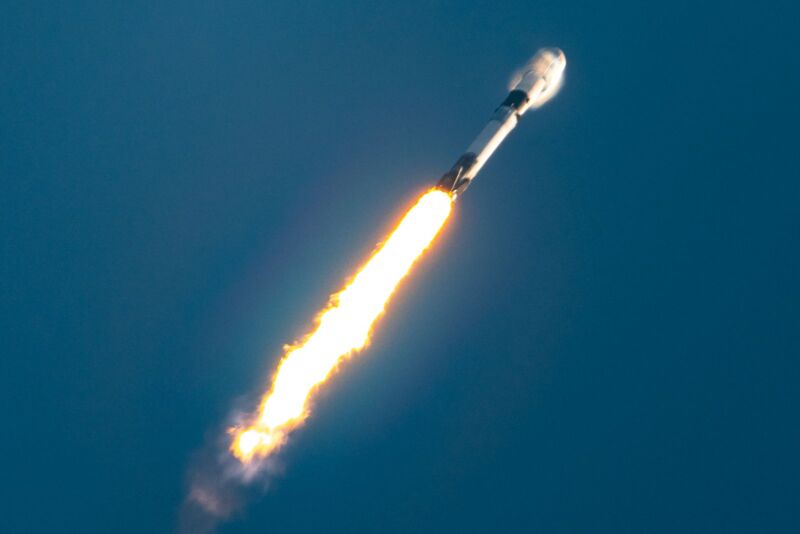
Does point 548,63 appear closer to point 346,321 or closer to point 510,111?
point 510,111

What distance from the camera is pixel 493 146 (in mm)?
46281

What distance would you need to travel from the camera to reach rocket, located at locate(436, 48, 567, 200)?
4462cm

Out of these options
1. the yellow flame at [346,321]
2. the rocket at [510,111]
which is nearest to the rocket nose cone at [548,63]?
the rocket at [510,111]

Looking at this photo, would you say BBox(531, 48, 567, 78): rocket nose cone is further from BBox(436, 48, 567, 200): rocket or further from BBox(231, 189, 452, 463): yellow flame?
BBox(231, 189, 452, 463): yellow flame

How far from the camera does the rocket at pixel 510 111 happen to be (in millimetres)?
44625

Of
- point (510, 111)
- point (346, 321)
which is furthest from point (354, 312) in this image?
point (510, 111)

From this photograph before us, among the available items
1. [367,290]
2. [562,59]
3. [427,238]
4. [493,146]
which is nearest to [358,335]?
[367,290]

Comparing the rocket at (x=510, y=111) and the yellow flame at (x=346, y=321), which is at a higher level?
the rocket at (x=510, y=111)

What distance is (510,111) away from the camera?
4738 cm

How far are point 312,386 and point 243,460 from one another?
4.98m

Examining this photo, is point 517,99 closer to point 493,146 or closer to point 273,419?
point 493,146

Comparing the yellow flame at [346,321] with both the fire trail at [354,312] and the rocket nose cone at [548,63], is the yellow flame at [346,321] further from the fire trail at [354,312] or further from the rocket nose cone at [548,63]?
the rocket nose cone at [548,63]

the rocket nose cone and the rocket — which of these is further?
the rocket nose cone

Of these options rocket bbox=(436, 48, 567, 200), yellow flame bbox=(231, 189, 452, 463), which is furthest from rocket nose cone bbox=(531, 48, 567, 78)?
yellow flame bbox=(231, 189, 452, 463)
